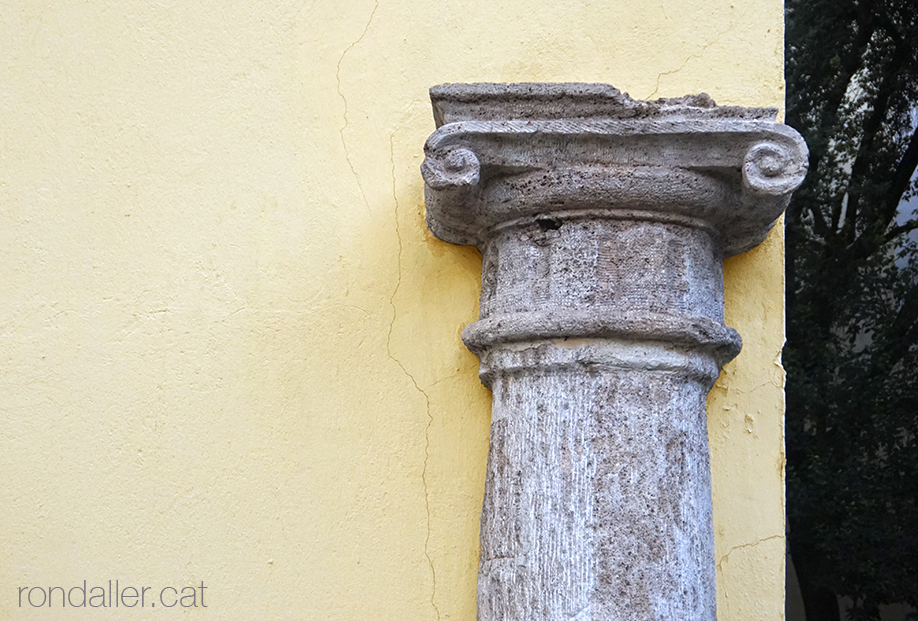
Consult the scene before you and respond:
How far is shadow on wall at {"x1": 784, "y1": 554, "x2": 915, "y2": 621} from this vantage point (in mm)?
4078

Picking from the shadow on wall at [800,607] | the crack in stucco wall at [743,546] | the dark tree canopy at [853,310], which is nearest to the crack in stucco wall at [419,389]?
the crack in stucco wall at [743,546]

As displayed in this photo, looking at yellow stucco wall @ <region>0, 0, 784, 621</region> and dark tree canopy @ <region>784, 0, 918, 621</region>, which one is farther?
dark tree canopy @ <region>784, 0, 918, 621</region>

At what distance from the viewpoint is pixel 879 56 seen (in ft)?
15.6

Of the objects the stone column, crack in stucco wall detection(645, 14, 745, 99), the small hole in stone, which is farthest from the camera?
crack in stucco wall detection(645, 14, 745, 99)

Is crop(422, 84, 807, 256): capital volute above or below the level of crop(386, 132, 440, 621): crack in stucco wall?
above

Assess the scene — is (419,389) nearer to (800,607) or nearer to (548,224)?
(548,224)

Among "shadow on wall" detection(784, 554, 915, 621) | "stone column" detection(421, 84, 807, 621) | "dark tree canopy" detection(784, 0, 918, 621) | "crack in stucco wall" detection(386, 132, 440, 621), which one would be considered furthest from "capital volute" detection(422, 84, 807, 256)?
"shadow on wall" detection(784, 554, 915, 621)

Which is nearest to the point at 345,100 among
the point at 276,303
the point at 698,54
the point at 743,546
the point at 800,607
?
the point at 276,303

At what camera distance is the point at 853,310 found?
4418 mm

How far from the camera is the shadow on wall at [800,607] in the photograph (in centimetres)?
408

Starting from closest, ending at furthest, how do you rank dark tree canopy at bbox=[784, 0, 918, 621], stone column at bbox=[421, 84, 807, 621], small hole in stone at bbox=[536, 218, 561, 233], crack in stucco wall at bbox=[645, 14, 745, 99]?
stone column at bbox=[421, 84, 807, 621] → small hole in stone at bbox=[536, 218, 561, 233] → crack in stucco wall at bbox=[645, 14, 745, 99] → dark tree canopy at bbox=[784, 0, 918, 621]

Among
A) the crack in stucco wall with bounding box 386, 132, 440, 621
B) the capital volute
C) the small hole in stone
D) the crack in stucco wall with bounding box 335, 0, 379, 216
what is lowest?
the crack in stucco wall with bounding box 386, 132, 440, 621

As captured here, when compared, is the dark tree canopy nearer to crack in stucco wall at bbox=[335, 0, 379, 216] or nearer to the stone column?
the stone column

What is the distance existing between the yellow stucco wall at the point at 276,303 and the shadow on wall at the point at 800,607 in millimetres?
3155
